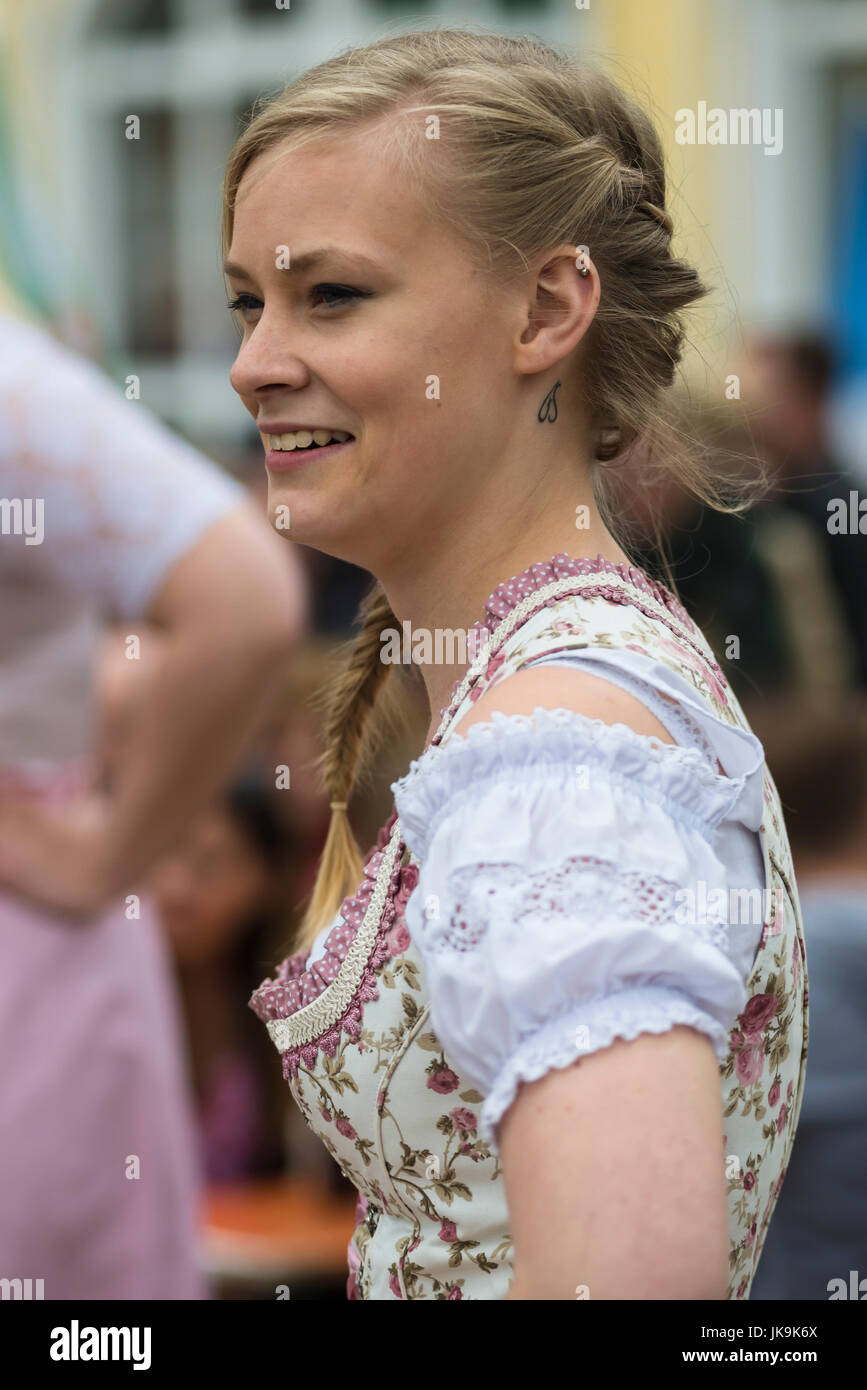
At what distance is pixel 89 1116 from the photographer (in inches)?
92.0

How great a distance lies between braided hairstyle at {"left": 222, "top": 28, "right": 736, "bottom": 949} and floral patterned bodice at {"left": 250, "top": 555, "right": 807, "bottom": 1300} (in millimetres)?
178

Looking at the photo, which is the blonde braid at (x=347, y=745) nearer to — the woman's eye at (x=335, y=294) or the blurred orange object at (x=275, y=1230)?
the woman's eye at (x=335, y=294)

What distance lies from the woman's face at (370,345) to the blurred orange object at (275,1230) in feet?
7.81

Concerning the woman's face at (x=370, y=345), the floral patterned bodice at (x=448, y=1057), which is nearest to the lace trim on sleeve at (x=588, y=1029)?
the floral patterned bodice at (x=448, y=1057)

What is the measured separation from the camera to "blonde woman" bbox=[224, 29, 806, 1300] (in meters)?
1.01

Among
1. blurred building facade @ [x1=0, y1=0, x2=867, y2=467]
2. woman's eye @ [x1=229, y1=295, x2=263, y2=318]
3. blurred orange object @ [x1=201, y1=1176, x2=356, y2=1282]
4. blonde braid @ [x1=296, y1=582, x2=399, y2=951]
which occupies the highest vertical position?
blurred building facade @ [x1=0, y1=0, x2=867, y2=467]

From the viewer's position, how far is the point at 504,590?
1.30 metres

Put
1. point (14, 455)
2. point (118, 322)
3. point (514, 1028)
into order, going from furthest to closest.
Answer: point (118, 322)
point (14, 455)
point (514, 1028)

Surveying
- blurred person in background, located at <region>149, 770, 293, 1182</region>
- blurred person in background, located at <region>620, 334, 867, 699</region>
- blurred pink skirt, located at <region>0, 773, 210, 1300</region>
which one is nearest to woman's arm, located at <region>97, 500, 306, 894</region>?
blurred pink skirt, located at <region>0, 773, 210, 1300</region>

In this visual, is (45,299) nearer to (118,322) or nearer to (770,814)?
(770,814)

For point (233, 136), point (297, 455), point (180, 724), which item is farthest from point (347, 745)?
point (233, 136)

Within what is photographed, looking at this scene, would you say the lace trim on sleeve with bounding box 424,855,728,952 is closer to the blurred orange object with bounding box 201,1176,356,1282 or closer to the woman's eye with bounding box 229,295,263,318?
the woman's eye with bounding box 229,295,263,318
